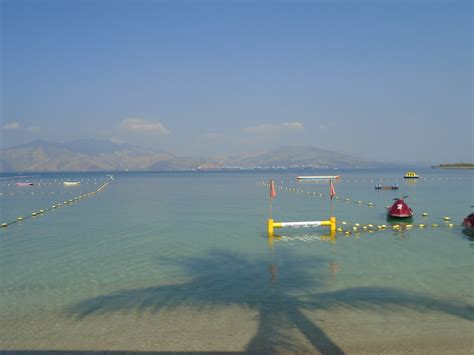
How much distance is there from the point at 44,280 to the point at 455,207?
3559 cm

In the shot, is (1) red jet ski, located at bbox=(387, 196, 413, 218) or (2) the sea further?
(1) red jet ski, located at bbox=(387, 196, 413, 218)

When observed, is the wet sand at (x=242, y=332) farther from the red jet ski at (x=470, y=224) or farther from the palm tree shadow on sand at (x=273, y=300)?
the red jet ski at (x=470, y=224)

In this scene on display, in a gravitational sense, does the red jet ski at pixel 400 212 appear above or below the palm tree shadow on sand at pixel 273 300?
above

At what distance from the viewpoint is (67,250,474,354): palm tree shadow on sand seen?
10.1m

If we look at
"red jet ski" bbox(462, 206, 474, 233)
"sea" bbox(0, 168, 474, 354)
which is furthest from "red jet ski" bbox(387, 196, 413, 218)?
"red jet ski" bbox(462, 206, 474, 233)

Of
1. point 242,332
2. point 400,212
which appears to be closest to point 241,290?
point 242,332

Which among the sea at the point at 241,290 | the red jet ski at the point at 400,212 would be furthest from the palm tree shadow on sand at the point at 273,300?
the red jet ski at the point at 400,212

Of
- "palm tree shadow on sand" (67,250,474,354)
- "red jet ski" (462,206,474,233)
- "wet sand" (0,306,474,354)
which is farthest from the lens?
"red jet ski" (462,206,474,233)

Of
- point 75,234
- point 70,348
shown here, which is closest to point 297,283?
point 70,348

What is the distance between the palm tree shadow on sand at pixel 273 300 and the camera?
10.1 meters

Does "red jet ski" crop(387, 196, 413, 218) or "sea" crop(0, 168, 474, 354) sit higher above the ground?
"red jet ski" crop(387, 196, 413, 218)

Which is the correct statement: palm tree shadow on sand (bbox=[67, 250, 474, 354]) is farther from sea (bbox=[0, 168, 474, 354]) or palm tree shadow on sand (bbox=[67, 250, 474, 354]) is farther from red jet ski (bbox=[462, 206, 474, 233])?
red jet ski (bbox=[462, 206, 474, 233])

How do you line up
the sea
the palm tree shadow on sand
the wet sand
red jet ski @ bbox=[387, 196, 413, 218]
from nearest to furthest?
the wet sand
the sea
the palm tree shadow on sand
red jet ski @ bbox=[387, 196, 413, 218]

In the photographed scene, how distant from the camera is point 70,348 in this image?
9.53 meters
